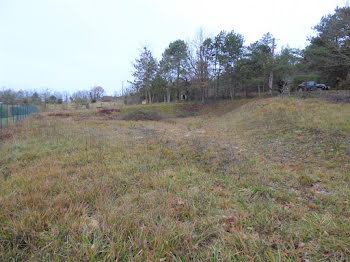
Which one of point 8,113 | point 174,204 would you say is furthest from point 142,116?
point 174,204

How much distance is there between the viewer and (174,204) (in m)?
2.53

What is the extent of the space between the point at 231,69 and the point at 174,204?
25.1 m

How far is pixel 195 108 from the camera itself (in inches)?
959

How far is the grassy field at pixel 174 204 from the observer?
1726mm

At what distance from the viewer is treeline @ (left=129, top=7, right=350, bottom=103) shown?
57.2 ft

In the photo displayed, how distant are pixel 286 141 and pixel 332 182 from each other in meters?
3.47

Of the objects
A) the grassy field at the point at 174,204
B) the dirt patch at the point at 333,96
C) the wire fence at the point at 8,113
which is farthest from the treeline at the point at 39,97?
the dirt patch at the point at 333,96

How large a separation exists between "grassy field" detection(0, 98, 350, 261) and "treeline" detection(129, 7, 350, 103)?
15.5 metres

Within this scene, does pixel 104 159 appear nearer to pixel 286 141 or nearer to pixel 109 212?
pixel 109 212

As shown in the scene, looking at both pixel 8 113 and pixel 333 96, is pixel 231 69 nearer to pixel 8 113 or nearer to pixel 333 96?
pixel 333 96

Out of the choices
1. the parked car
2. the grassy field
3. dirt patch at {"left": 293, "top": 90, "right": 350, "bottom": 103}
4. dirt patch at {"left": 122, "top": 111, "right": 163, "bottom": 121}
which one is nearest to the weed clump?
dirt patch at {"left": 122, "top": 111, "right": 163, "bottom": 121}

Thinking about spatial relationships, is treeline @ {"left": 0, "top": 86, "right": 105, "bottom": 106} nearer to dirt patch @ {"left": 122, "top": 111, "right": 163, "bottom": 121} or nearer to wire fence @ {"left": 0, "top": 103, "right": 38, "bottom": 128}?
wire fence @ {"left": 0, "top": 103, "right": 38, "bottom": 128}

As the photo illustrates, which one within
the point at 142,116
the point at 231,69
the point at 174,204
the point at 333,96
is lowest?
the point at 174,204

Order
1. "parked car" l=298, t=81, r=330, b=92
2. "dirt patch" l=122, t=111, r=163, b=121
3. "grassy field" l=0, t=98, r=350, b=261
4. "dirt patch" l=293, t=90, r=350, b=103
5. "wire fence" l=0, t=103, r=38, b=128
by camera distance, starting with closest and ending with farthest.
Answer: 1. "grassy field" l=0, t=98, r=350, b=261
2. "wire fence" l=0, t=103, r=38, b=128
3. "dirt patch" l=293, t=90, r=350, b=103
4. "dirt patch" l=122, t=111, r=163, b=121
5. "parked car" l=298, t=81, r=330, b=92
